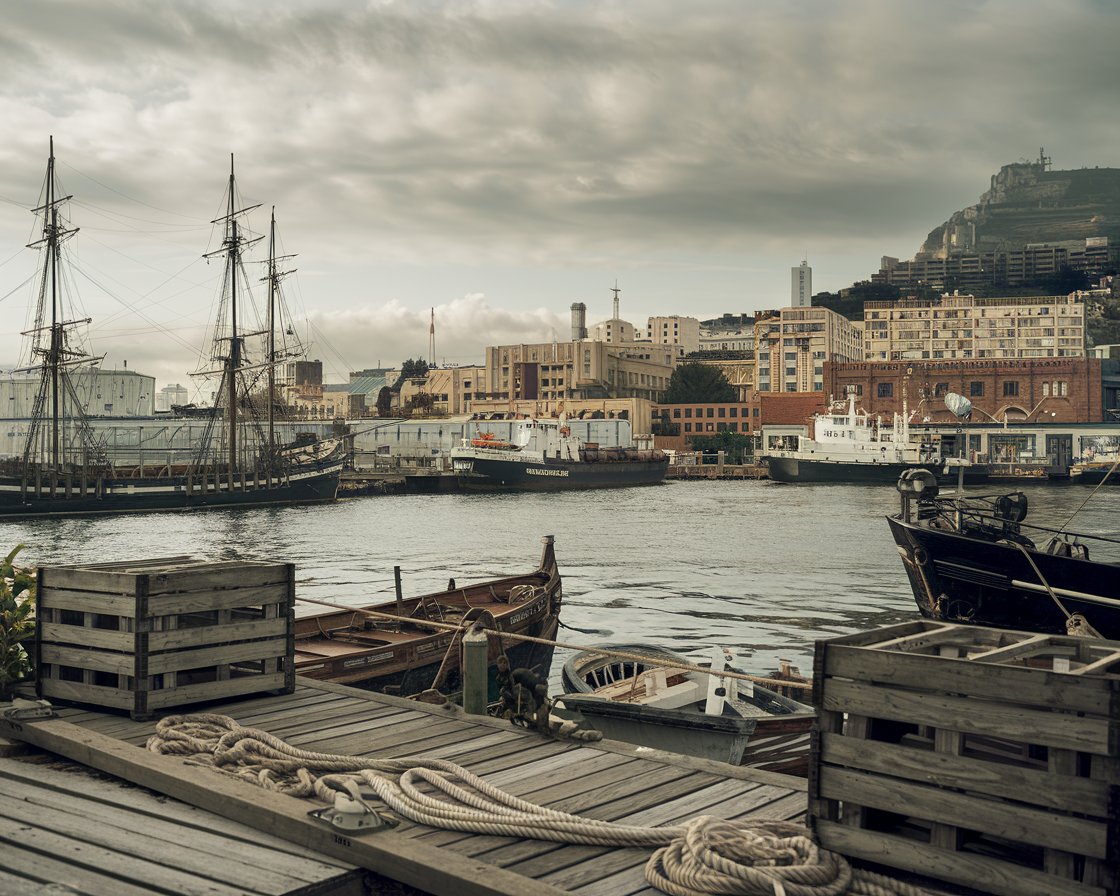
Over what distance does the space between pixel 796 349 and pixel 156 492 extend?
112 m

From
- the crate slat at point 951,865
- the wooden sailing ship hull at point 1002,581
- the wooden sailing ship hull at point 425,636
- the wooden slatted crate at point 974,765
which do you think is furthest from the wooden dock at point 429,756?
the wooden sailing ship hull at point 1002,581

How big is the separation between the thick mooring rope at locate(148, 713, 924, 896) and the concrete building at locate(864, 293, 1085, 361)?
625ft

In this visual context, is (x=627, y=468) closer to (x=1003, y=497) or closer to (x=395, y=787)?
(x=1003, y=497)

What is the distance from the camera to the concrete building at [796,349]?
6442 inches

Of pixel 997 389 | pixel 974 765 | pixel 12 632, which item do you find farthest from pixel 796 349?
pixel 974 765

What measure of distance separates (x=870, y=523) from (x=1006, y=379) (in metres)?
77.4

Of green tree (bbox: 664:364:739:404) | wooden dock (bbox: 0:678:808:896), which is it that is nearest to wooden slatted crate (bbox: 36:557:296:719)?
wooden dock (bbox: 0:678:808:896)

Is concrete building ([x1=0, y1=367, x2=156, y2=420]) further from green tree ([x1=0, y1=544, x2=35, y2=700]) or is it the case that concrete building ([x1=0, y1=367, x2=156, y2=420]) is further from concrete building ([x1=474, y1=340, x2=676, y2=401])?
green tree ([x1=0, y1=544, x2=35, y2=700])

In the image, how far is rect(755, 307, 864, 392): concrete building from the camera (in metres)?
164

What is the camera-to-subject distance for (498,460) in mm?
96750

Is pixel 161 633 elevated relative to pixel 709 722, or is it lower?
elevated

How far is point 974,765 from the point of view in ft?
15.1

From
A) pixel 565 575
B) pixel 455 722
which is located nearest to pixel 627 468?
pixel 565 575

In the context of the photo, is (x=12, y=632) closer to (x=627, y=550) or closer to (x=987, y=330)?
(x=627, y=550)
